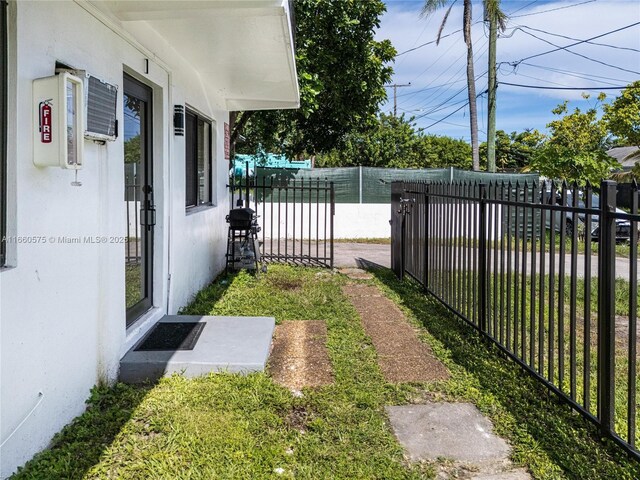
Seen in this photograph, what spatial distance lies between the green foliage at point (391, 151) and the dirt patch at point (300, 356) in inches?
549

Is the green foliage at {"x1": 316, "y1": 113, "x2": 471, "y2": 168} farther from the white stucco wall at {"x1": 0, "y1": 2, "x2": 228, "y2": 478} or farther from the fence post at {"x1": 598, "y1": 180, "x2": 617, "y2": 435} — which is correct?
the fence post at {"x1": 598, "y1": 180, "x2": 617, "y2": 435}

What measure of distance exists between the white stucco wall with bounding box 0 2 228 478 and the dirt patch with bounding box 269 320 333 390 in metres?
1.14

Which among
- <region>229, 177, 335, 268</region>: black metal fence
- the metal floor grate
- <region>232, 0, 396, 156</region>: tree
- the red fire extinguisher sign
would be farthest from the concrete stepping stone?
<region>232, 0, 396, 156</region>: tree

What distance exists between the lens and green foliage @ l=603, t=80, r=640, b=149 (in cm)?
1586

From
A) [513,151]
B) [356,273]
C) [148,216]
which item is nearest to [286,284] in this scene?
[356,273]

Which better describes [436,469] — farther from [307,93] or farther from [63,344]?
[307,93]

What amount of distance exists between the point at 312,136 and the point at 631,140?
10.9m

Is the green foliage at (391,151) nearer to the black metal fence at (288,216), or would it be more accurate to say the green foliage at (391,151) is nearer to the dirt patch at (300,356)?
the black metal fence at (288,216)

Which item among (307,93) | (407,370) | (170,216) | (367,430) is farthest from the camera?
(307,93)

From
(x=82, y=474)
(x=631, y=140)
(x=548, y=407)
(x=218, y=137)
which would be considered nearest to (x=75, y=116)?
(x=82, y=474)

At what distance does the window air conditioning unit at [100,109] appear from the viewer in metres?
2.90

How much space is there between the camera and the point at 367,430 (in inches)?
119

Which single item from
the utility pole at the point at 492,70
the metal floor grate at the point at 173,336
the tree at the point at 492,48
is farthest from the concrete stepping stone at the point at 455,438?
the utility pole at the point at 492,70

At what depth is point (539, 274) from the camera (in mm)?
3600
